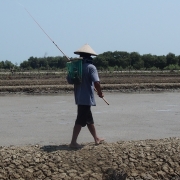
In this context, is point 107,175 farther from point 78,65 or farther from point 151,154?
point 78,65

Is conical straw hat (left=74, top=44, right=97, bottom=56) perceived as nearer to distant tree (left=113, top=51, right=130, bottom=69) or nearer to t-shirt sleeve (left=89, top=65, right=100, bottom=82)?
t-shirt sleeve (left=89, top=65, right=100, bottom=82)

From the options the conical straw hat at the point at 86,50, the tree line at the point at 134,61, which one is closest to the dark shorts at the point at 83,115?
the conical straw hat at the point at 86,50

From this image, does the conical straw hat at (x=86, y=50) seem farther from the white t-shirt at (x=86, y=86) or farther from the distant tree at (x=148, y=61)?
the distant tree at (x=148, y=61)

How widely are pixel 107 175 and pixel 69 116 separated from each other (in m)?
6.46

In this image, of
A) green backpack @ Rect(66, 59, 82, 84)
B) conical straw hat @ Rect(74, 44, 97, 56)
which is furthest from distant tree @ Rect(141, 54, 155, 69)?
green backpack @ Rect(66, 59, 82, 84)

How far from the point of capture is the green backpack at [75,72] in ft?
21.6

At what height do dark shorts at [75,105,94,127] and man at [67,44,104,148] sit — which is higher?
man at [67,44,104,148]

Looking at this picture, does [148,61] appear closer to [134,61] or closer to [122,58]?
[134,61]

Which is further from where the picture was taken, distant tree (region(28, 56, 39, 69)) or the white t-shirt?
distant tree (region(28, 56, 39, 69))

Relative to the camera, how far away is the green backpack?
21.6ft

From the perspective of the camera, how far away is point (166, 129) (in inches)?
394

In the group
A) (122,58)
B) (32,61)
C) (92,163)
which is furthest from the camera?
(32,61)

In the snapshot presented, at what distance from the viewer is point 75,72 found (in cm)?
662

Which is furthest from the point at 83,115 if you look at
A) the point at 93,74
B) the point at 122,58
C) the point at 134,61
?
the point at 134,61
